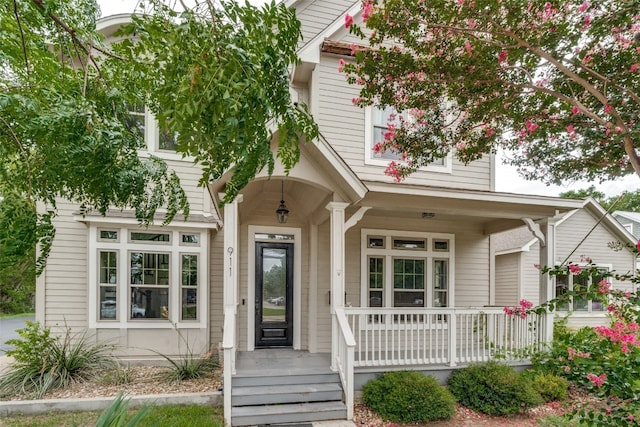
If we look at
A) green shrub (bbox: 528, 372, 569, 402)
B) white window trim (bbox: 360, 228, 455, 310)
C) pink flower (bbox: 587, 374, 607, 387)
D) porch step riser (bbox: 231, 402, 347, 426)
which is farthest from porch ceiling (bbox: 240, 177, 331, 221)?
green shrub (bbox: 528, 372, 569, 402)

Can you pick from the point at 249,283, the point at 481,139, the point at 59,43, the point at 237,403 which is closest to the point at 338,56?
the point at 481,139

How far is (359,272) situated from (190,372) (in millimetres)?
3663

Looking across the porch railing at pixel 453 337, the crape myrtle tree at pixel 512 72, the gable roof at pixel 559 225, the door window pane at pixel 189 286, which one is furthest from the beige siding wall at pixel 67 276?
the gable roof at pixel 559 225

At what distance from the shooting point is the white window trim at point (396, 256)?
756 cm

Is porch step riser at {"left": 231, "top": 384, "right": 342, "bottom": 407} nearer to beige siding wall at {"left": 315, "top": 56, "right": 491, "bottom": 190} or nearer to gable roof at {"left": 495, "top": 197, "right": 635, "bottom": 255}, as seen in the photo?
beige siding wall at {"left": 315, "top": 56, "right": 491, "bottom": 190}

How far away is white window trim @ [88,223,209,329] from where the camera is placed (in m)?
6.79

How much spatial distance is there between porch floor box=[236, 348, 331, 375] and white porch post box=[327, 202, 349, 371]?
50 centimetres

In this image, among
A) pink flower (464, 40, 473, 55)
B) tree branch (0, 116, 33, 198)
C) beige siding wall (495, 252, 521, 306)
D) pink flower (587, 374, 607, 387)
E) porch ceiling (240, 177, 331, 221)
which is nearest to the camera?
tree branch (0, 116, 33, 198)

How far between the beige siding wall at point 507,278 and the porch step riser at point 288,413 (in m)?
9.20

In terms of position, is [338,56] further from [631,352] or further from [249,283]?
[631,352]

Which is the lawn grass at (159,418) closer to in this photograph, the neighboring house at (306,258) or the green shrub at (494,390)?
the neighboring house at (306,258)

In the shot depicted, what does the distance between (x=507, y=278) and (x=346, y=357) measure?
998cm

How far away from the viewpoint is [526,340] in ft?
21.3

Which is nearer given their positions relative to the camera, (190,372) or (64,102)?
(64,102)
